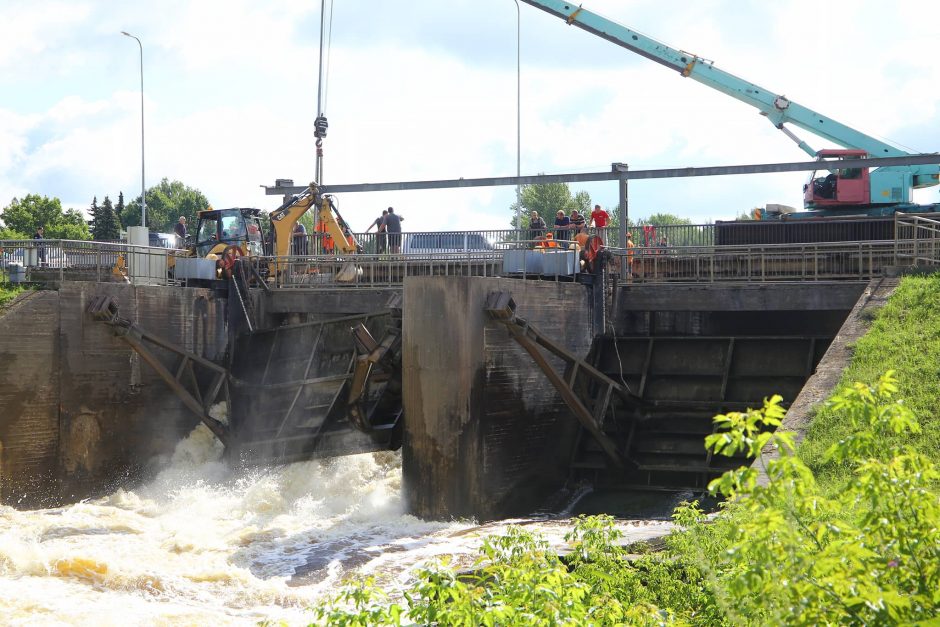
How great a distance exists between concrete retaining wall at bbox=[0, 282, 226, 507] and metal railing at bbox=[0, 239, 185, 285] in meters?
0.94

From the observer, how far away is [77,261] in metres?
22.6

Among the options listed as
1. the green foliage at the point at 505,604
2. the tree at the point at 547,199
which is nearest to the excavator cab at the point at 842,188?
the green foliage at the point at 505,604

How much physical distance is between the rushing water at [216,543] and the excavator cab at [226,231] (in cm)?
634

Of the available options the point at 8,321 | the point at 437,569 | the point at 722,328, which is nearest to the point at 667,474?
the point at 722,328

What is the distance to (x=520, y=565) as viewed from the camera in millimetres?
7156

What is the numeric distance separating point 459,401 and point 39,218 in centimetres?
7936

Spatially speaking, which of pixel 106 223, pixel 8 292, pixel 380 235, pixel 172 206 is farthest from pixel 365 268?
pixel 172 206

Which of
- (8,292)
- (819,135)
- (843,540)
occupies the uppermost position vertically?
(819,135)

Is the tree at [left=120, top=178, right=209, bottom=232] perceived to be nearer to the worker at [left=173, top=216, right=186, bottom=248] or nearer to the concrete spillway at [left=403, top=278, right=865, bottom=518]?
the worker at [left=173, top=216, right=186, bottom=248]

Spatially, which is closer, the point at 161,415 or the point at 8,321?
the point at 8,321

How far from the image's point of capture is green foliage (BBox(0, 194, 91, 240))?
3383 inches

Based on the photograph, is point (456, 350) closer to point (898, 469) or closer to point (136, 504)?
point (136, 504)

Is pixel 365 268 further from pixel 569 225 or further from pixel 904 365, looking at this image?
pixel 904 365

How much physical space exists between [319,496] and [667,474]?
6559 mm
